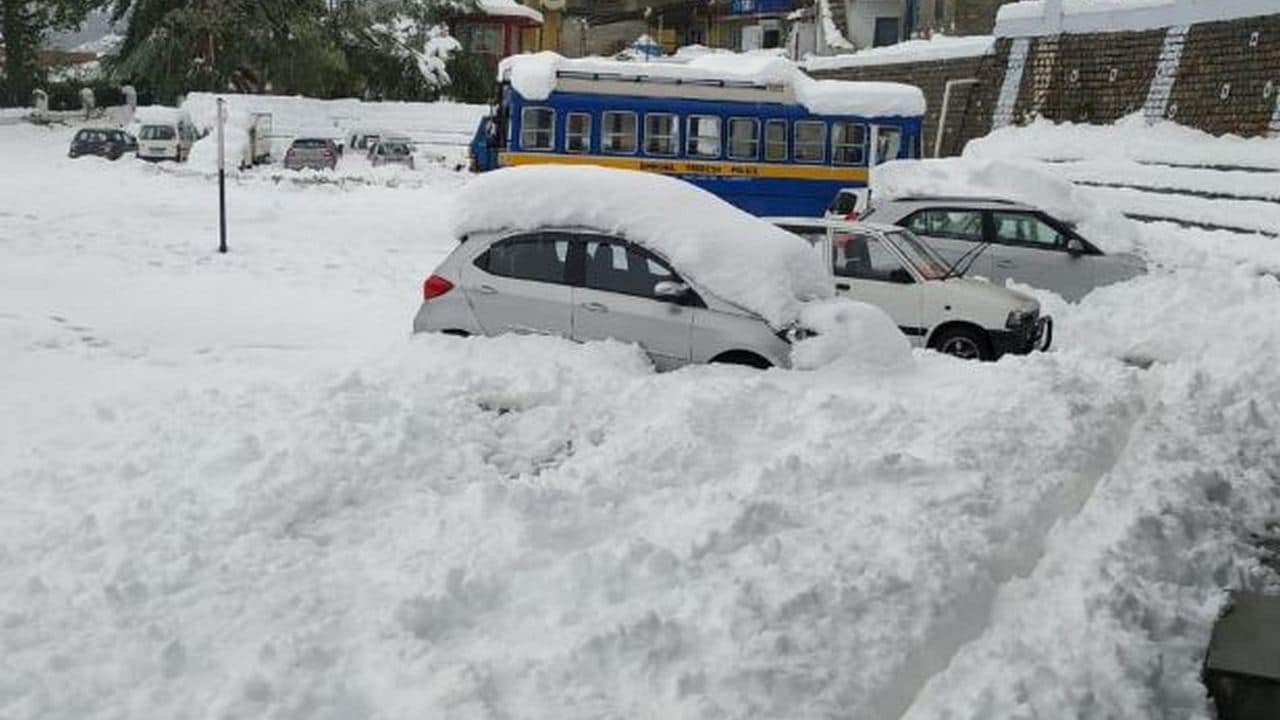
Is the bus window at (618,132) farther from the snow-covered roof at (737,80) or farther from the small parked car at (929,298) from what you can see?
the small parked car at (929,298)

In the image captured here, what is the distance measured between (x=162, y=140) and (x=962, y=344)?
114ft

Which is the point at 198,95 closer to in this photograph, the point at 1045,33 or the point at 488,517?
the point at 1045,33

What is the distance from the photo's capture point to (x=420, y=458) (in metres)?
7.39

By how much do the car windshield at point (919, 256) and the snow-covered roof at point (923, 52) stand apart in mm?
22244

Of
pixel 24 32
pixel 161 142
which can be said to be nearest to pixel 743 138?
pixel 161 142

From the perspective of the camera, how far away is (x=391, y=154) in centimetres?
4119

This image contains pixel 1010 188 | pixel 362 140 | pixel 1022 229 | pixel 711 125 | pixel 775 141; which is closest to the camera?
pixel 1022 229

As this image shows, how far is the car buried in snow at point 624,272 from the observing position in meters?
9.46

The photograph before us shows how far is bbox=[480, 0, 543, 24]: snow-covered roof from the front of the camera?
62.8 meters

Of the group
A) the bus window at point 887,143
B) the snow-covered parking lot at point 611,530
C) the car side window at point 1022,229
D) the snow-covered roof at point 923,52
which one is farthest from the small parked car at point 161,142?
the car side window at point 1022,229

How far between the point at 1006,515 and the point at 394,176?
3197 centimetres

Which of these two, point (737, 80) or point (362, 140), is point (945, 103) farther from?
point (362, 140)

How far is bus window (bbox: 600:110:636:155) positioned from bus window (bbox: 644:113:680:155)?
273mm

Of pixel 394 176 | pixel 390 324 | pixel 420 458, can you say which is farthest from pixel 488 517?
pixel 394 176
